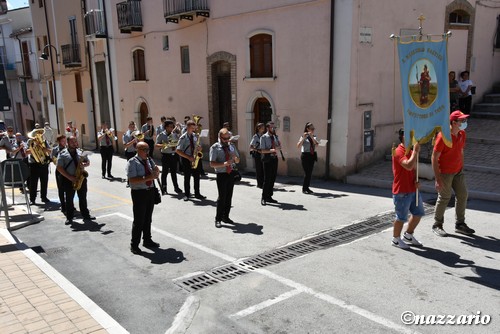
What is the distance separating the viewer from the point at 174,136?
13.0m

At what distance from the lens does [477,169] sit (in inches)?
451

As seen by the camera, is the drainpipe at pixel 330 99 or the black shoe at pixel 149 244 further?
the drainpipe at pixel 330 99

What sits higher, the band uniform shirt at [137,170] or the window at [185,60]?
the window at [185,60]

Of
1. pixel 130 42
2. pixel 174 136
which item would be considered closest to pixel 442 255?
pixel 174 136

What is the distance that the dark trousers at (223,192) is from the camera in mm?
8828

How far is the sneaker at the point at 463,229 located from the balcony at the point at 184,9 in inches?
460

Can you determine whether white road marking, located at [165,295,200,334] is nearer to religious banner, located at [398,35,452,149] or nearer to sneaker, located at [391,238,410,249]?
sneaker, located at [391,238,410,249]

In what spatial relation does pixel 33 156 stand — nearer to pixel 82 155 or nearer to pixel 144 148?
pixel 82 155

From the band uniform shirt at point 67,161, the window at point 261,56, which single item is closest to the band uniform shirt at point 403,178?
the band uniform shirt at point 67,161

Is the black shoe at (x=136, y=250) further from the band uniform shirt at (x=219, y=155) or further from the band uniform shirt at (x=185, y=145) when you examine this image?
the band uniform shirt at (x=185, y=145)

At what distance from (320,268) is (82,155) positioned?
5672mm

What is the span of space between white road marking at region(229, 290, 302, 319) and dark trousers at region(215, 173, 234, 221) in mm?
3272

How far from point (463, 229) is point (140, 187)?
5.49 meters

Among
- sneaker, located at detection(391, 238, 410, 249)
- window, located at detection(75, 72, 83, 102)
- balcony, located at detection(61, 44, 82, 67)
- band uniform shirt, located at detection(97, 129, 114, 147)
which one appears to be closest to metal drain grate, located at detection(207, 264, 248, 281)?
sneaker, located at detection(391, 238, 410, 249)
